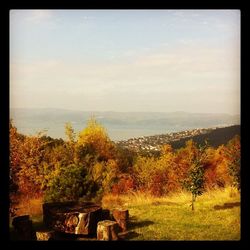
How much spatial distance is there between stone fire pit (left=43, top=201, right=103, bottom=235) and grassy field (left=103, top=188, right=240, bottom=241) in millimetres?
768

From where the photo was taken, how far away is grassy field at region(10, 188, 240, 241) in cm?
752

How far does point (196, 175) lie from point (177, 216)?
4.50ft

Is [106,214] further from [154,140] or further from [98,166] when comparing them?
[154,140]

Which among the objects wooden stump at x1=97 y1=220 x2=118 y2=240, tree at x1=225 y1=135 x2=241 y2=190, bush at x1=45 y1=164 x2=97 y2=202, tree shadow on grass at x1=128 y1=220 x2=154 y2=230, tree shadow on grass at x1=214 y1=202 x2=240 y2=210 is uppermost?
tree at x1=225 y1=135 x2=241 y2=190

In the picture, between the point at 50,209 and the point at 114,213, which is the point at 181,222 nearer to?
the point at 114,213

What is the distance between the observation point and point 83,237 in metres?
7.64

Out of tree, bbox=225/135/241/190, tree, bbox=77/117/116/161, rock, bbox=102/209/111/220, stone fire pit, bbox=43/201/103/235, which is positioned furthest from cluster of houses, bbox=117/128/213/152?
stone fire pit, bbox=43/201/103/235

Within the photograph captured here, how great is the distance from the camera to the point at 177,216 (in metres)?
8.73

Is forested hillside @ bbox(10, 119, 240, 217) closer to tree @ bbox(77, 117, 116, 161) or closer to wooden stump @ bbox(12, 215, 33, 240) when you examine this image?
tree @ bbox(77, 117, 116, 161)

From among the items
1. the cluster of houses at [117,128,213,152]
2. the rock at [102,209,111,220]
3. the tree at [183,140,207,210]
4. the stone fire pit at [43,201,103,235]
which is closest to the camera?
the stone fire pit at [43,201,103,235]

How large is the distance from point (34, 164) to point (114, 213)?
2.24 meters

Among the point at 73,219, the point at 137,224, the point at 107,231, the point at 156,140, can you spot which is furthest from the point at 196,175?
the point at 73,219

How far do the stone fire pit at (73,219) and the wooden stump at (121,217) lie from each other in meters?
0.36
